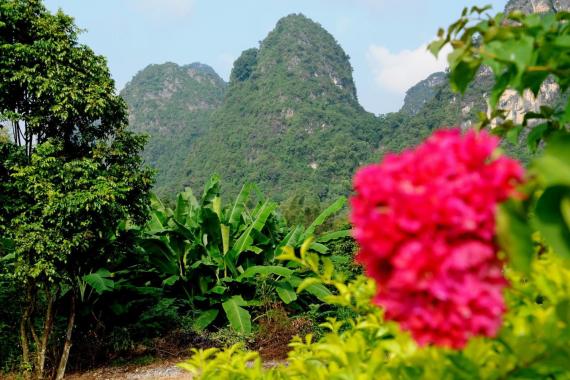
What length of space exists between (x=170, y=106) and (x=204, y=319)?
109 meters

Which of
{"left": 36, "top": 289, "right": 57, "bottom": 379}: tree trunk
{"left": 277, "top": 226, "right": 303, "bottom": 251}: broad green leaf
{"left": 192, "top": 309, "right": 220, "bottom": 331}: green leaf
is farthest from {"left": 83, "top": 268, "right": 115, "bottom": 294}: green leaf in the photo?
{"left": 277, "top": 226, "right": 303, "bottom": 251}: broad green leaf

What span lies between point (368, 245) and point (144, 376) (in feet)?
23.2

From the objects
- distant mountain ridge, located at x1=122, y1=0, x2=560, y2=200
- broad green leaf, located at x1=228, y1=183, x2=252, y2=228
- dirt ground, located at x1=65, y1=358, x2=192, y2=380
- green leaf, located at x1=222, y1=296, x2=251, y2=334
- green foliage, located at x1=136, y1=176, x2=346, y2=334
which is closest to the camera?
dirt ground, located at x1=65, y1=358, x2=192, y2=380

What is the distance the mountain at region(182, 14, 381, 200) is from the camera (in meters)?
69.8

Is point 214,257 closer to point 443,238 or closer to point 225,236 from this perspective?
point 225,236

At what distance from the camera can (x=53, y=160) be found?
6.01 metres

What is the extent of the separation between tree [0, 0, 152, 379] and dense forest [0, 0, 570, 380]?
0.03 metres

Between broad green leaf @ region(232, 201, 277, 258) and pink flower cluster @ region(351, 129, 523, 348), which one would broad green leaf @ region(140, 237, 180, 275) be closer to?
broad green leaf @ region(232, 201, 277, 258)

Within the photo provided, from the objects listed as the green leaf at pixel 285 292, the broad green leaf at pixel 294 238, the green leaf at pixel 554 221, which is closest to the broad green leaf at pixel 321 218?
the broad green leaf at pixel 294 238

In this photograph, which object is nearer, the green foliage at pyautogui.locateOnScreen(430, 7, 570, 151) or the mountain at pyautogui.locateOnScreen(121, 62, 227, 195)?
the green foliage at pyautogui.locateOnScreen(430, 7, 570, 151)

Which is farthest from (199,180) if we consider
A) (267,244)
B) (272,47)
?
(267,244)

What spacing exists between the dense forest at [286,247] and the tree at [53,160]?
0.03 metres

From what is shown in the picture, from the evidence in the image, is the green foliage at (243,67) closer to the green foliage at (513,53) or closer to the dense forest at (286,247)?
the dense forest at (286,247)

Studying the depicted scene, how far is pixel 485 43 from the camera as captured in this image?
3.76 feet
